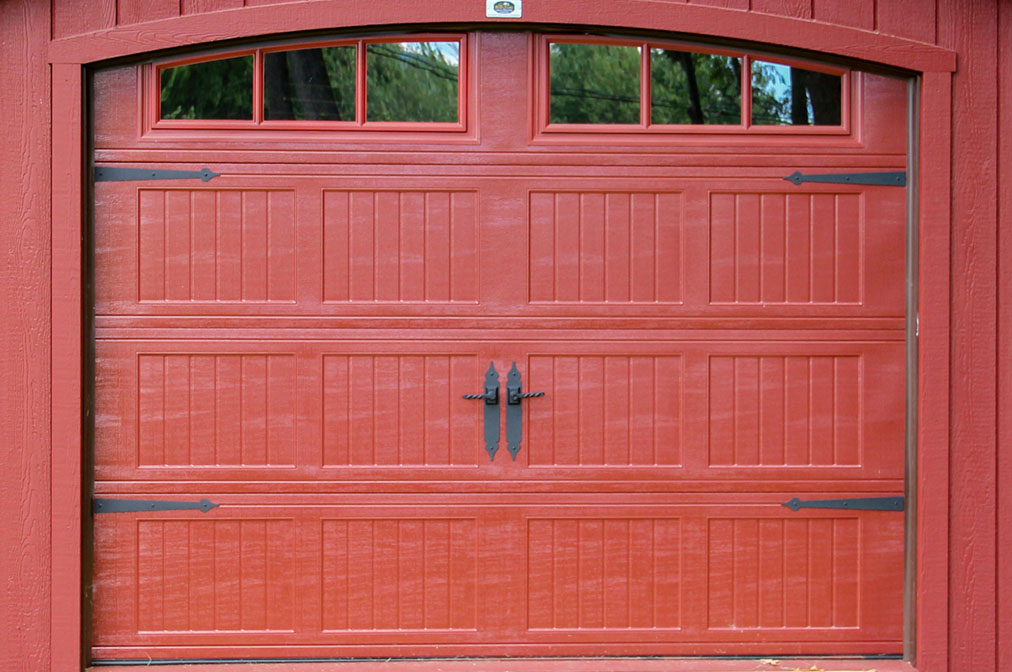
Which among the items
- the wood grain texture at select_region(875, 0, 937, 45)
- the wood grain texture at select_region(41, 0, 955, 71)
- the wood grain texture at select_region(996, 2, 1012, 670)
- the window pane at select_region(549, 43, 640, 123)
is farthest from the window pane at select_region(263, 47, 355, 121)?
the wood grain texture at select_region(996, 2, 1012, 670)

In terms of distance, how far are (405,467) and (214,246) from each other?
121 cm

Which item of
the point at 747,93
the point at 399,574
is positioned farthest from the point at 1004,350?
the point at 399,574

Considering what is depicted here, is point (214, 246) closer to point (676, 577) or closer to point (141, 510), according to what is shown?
point (141, 510)

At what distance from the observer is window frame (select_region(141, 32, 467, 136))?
3.98m

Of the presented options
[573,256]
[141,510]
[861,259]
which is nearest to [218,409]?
[141,510]

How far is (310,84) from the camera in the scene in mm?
4004

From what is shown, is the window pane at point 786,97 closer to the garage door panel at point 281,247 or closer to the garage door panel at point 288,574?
the garage door panel at point 281,247

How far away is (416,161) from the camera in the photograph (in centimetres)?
399

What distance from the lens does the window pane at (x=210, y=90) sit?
Answer: 3.99 m

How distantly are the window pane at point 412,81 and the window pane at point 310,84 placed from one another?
91 millimetres

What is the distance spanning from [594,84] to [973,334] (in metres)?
1.87
